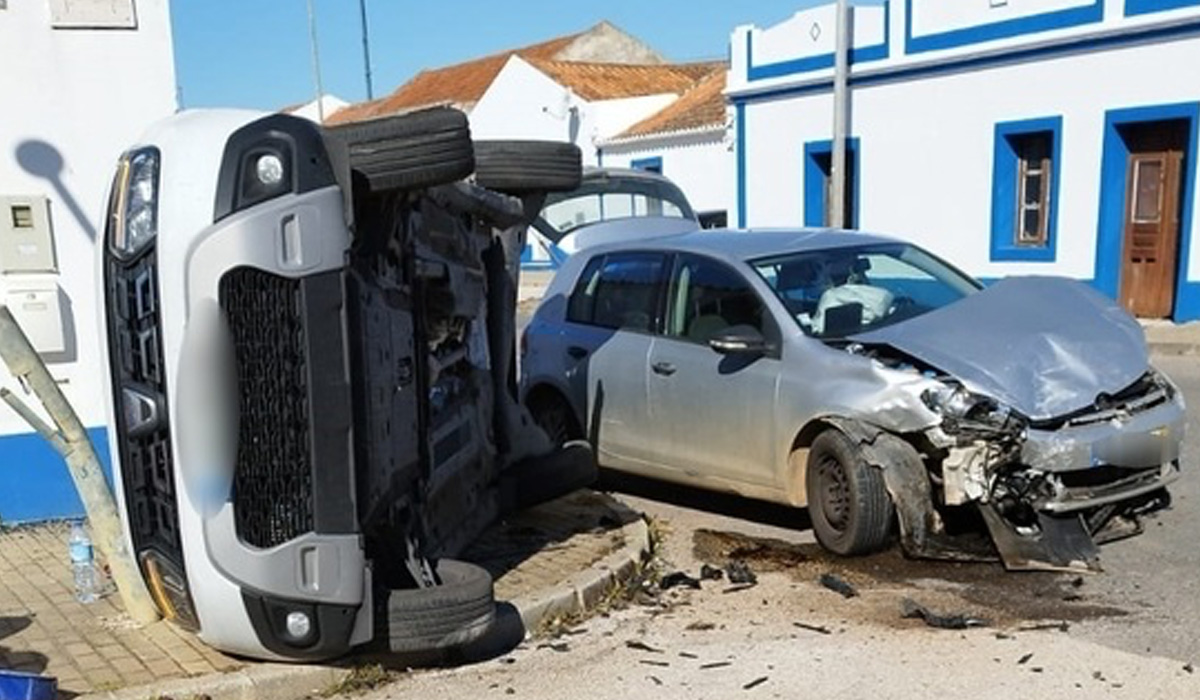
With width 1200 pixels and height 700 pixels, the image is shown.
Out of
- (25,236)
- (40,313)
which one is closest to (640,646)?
(40,313)

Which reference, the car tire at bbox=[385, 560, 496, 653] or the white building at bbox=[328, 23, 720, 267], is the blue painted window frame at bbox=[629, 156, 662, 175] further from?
the car tire at bbox=[385, 560, 496, 653]

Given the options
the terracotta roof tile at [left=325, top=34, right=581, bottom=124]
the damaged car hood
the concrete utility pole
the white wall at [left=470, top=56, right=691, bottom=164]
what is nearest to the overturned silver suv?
the damaged car hood

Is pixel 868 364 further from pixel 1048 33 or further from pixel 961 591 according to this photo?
pixel 1048 33

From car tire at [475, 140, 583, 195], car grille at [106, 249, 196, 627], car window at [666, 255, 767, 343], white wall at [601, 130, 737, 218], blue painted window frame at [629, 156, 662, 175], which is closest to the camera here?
car grille at [106, 249, 196, 627]

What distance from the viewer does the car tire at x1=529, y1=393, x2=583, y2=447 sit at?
25.0 ft

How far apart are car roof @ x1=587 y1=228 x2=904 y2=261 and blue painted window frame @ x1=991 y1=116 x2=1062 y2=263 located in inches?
383

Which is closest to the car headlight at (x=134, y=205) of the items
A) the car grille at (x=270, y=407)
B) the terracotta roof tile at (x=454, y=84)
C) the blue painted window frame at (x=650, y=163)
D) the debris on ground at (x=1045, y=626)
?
the car grille at (x=270, y=407)

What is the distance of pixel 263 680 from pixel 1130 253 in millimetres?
13843

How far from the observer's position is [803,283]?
21.3 ft

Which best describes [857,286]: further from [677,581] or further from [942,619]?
[942,619]

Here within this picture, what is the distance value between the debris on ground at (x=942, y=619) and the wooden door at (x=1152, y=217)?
11319 millimetres

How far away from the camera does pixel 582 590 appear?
5.19m

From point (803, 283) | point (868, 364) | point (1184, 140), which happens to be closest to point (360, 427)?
point (868, 364)

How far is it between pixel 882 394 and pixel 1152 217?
10970 millimetres
